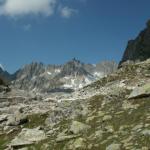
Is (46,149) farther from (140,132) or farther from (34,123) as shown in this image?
(34,123)

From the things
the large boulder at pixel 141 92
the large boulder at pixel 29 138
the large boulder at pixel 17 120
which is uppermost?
the large boulder at pixel 141 92

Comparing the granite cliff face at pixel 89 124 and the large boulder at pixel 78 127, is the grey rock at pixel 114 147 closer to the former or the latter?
the granite cliff face at pixel 89 124

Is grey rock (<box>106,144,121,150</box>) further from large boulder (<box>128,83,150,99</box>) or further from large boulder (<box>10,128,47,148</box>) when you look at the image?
large boulder (<box>128,83,150,99</box>)

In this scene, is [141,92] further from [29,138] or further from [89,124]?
[29,138]

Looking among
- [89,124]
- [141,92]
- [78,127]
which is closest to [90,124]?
[89,124]

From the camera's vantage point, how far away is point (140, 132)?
25219 millimetres

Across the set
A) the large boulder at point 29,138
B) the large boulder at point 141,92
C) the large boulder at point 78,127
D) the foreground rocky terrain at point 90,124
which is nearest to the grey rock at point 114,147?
the foreground rocky terrain at point 90,124

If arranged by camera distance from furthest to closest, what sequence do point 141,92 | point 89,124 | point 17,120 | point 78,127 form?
point 17,120
point 141,92
point 89,124
point 78,127

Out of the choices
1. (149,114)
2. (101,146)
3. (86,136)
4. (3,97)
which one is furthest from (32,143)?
(3,97)

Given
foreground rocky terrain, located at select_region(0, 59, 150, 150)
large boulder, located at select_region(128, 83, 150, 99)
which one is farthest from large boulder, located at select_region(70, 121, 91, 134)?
large boulder, located at select_region(128, 83, 150, 99)

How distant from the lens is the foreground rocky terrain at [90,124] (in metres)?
Answer: 26.0

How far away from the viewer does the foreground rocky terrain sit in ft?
85.3

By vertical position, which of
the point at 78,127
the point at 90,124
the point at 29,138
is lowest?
the point at 29,138

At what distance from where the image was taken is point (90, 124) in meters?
30.9
